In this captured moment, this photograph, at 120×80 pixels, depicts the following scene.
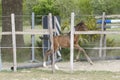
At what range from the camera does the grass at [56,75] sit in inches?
376

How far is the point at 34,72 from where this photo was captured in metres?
10.4

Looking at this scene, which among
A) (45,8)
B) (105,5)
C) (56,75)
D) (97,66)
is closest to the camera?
(56,75)

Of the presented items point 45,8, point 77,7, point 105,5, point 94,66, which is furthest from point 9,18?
point 45,8

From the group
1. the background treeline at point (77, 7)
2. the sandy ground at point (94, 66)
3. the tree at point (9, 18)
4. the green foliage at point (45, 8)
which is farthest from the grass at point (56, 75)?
the green foliage at point (45, 8)

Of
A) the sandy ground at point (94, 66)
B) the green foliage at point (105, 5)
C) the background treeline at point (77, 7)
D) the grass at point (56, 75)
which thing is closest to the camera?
the grass at point (56, 75)

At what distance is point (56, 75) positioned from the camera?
392 inches

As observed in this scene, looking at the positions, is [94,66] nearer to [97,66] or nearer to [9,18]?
[97,66]

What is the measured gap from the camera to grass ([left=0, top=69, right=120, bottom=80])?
955cm

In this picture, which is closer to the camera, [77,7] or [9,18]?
[9,18]

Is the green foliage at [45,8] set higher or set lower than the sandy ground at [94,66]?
higher

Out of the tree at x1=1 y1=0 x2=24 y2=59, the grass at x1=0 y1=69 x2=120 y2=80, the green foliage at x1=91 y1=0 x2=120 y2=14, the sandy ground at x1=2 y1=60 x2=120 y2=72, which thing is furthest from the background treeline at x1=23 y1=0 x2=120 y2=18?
the grass at x1=0 y1=69 x2=120 y2=80

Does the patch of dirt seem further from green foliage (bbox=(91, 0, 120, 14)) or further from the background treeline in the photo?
green foliage (bbox=(91, 0, 120, 14))

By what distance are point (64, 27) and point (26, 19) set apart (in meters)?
2.59

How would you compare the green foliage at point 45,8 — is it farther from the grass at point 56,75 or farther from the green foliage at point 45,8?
the grass at point 56,75
